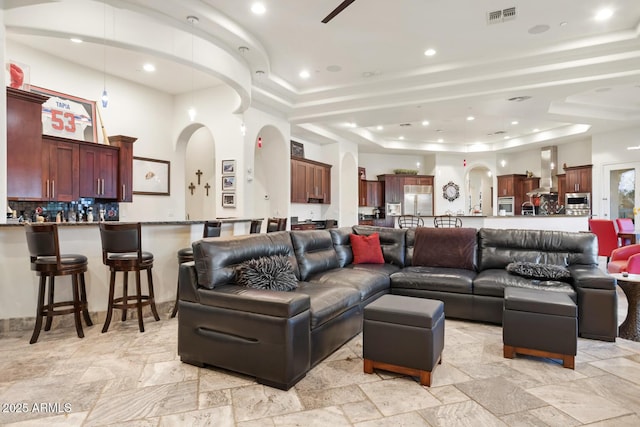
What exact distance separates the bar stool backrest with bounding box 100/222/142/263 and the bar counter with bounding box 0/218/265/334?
15.7 inches

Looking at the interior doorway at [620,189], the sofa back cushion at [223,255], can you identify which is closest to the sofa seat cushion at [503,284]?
the sofa back cushion at [223,255]

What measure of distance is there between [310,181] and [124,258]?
19.7ft

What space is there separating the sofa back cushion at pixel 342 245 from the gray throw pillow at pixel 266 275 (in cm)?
142

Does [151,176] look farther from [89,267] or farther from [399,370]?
[399,370]

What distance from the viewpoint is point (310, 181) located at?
920 cm

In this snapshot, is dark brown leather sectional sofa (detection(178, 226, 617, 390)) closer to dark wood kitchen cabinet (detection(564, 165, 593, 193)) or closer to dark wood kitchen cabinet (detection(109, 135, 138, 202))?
dark wood kitchen cabinet (detection(109, 135, 138, 202))

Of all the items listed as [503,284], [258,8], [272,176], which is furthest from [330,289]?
[272,176]

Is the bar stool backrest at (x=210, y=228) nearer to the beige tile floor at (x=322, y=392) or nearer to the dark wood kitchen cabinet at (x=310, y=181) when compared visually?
the beige tile floor at (x=322, y=392)

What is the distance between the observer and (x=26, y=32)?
380 cm

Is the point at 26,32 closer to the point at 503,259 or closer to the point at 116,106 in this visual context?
the point at 116,106

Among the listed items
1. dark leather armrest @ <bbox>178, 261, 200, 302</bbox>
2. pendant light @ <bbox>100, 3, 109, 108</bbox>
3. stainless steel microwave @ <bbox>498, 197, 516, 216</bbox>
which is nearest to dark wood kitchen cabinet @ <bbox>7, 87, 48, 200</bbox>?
pendant light @ <bbox>100, 3, 109, 108</bbox>

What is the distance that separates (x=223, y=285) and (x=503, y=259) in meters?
3.23

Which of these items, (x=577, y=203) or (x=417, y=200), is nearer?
(x=577, y=203)

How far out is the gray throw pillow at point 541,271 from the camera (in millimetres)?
3580
